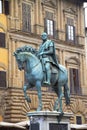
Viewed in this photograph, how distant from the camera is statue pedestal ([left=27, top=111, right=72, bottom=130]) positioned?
11828 mm

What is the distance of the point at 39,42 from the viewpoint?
2834cm

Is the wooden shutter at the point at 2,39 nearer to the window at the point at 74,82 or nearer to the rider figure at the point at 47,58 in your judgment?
the window at the point at 74,82

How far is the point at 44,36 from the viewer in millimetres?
13047

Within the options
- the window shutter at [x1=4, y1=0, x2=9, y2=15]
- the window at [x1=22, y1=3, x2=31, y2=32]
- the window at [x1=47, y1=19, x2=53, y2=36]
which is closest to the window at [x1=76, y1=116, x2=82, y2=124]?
the window at [x1=47, y1=19, x2=53, y2=36]

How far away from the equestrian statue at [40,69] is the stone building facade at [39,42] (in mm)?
12696

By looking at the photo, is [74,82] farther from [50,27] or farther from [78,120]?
[50,27]

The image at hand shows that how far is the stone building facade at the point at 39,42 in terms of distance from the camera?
2581cm

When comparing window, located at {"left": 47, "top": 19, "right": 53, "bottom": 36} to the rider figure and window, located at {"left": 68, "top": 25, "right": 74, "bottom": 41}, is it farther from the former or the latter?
the rider figure

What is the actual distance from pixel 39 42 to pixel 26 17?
192cm

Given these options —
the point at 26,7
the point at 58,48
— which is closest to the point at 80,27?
the point at 58,48

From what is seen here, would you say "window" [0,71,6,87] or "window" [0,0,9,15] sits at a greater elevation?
"window" [0,0,9,15]

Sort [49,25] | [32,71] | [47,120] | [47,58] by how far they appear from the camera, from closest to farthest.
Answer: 1. [47,120]
2. [32,71]
3. [47,58]
4. [49,25]

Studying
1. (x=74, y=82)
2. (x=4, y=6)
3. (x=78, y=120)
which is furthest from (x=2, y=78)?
(x=78, y=120)

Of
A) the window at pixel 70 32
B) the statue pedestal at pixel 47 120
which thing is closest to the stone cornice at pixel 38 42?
the window at pixel 70 32
